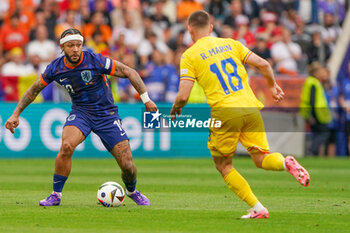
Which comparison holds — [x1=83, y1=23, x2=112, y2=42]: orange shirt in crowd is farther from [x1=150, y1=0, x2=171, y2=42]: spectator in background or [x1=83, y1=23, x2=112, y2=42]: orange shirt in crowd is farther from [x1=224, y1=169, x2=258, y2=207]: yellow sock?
[x1=224, y1=169, x2=258, y2=207]: yellow sock

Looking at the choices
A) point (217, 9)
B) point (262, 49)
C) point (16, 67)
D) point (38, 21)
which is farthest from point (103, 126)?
point (217, 9)

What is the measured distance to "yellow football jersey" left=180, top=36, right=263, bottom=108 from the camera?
28.6 feet

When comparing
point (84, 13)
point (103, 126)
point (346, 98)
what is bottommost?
point (346, 98)

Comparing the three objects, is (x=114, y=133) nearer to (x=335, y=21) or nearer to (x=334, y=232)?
(x=334, y=232)

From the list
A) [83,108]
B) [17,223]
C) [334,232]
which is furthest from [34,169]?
[334,232]

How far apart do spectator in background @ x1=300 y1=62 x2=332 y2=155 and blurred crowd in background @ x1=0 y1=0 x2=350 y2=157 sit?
0.23 metres

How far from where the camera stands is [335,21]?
82.7ft

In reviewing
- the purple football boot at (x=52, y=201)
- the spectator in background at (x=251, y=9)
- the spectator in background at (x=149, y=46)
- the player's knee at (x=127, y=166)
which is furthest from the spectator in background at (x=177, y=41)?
the purple football boot at (x=52, y=201)

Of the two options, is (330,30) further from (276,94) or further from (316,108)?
(276,94)

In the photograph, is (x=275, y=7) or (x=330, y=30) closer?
(x=330, y=30)

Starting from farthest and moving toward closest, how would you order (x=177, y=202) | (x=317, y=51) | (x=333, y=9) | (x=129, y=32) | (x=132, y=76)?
(x=333, y=9), (x=317, y=51), (x=129, y=32), (x=177, y=202), (x=132, y=76)

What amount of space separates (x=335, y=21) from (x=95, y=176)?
12.9 metres

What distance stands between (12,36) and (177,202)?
13.4m

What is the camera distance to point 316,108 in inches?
818
